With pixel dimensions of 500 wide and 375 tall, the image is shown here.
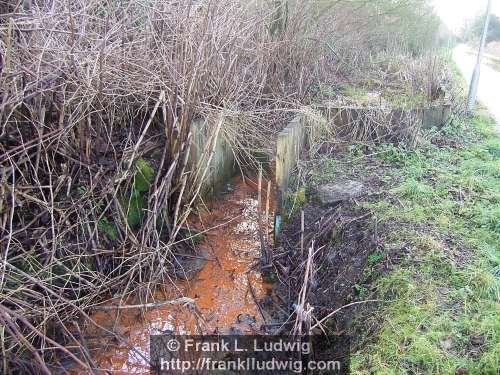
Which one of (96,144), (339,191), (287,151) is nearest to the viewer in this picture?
(96,144)

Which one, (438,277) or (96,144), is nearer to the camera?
(438,277)

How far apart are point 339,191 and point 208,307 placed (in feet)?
7.19

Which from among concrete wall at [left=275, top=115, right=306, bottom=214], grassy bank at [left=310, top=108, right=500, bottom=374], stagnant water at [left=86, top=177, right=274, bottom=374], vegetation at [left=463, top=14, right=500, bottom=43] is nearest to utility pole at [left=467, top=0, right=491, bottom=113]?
grassy bank at [left=310, top=108, right=500, bottom=374]

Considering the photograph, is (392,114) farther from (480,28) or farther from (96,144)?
(480,28)

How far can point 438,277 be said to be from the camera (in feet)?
10.8

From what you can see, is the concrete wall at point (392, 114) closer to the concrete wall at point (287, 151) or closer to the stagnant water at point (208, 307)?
the concrete wall at point (287, 151)

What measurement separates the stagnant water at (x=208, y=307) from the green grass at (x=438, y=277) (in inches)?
53.9

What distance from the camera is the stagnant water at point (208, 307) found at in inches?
148

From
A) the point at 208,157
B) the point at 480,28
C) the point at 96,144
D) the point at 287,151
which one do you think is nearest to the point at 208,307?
the point at 208,157

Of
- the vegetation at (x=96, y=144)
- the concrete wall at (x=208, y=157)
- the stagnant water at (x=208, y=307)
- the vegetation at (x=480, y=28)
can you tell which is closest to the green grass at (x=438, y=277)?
the vegetation at (x=96, y=144)

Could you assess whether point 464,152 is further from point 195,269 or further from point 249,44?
point 195,269

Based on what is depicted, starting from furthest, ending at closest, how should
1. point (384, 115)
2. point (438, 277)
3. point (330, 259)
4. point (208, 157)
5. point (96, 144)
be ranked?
1. point (384, 115)
2. point (208, 157)
3. point (96, 144)
4. point (330, 259)
5. point (438, 277)

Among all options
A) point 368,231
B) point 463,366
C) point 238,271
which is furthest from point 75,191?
point 463,366

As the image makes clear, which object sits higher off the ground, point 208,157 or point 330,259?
point 208,157
